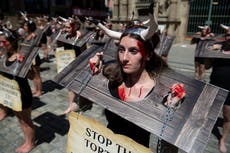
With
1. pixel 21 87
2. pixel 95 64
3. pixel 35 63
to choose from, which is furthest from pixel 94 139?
pixel 35 63

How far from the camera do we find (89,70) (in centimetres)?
218

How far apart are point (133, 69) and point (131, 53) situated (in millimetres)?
143

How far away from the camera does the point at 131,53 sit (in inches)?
72.2

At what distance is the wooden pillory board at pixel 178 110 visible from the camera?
5.12 ft

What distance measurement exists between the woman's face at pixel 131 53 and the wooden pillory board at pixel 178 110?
0.28 m

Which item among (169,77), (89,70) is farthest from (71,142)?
(169,77)

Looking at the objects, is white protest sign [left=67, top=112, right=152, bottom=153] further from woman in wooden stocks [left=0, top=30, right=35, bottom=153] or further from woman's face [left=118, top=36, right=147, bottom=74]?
woman in wooden stocks [left=0, top=30, right=35, bottom=153]

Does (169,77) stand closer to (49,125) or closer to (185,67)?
(49,125)

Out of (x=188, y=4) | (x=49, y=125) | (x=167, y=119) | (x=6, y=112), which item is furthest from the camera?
(x=188, y=4)

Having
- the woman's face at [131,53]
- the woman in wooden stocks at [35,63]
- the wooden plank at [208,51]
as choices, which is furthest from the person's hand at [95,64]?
the woman in wooden stocks at [35,63]

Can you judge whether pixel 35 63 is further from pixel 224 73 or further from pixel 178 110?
pixel 178 110

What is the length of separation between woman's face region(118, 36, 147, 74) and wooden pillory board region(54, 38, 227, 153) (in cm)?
28

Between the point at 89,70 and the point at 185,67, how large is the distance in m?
7.81

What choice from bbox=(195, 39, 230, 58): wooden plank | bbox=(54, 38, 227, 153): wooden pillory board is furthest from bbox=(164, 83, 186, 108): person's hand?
bbox=(195, 39, 230, 58): wooden plank
